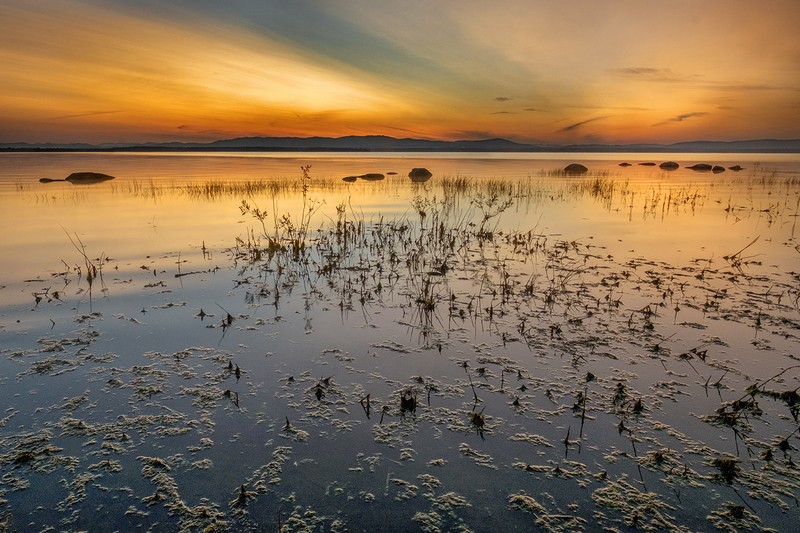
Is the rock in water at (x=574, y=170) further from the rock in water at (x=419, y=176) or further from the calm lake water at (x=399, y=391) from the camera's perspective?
the calm lake water at (x=399, y=391)

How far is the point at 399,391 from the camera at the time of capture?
4855 millimetres

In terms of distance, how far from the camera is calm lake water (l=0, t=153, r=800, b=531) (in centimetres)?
329

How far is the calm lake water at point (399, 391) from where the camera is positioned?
3.29 m

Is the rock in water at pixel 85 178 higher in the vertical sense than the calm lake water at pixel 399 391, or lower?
higher

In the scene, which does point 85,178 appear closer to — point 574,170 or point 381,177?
point 381,177

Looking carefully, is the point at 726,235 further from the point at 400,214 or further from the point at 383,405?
the point at 383,405

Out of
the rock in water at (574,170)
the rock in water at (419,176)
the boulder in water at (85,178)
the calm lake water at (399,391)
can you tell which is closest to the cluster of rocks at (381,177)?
the rock in water at (419,176)

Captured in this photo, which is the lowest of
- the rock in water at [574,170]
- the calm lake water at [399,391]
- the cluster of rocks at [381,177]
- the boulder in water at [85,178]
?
the calm lake water at [399,391]

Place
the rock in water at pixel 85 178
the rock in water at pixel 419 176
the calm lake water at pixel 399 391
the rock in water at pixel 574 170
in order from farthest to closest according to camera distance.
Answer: the rock in water at pixel 574 170 → the rock in water at pixel 419 176 → the rock in water at pixel 85 178 → the calm lake water at pixel 399 391

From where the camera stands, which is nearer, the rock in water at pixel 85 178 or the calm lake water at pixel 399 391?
the calm lake water at pixel 399 391

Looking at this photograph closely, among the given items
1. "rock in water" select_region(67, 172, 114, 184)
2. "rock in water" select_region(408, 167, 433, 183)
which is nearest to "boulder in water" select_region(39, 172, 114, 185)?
"rock in water" select_region(67, 172, 114, 184)

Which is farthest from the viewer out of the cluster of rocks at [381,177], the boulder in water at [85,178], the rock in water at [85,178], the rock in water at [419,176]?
the rock in water at [419,176]

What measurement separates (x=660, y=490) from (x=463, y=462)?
151 cm

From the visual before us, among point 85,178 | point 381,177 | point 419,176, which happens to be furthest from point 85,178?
point 419,176
